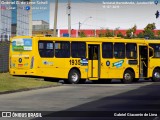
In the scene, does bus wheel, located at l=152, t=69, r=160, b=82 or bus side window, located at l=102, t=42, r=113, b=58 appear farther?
bus wheel, located at l=152, t=69, r=160, b=82

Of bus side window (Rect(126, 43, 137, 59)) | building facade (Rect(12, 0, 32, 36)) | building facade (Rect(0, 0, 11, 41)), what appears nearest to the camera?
bus side window (Rect(126, 43, 137, 59))

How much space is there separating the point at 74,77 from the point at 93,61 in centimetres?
178

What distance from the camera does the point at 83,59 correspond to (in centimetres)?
3180

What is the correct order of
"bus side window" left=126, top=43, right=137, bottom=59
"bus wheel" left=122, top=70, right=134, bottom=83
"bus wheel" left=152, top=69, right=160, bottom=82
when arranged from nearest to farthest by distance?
"bus wheel" left=122, top=70, right=134, bottom=83 → "bus side window" left=126, top=43, right=137, bottom=59 → "bus wheel" left=152, top=69, right=160, bottom=82

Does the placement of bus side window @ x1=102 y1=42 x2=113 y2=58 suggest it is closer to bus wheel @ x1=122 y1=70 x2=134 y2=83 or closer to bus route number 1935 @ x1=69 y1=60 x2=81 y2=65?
bus wheel @ x1=122 y1=70 x2=134 y2=83

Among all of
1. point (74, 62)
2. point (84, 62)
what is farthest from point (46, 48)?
point (84, 62)

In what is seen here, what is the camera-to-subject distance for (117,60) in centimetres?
3297

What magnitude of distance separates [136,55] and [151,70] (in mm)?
1746

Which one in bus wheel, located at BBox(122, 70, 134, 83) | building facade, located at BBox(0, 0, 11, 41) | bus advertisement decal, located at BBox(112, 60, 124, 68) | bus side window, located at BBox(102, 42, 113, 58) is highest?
building facade, located at BBox(0, 0, 11, 41)

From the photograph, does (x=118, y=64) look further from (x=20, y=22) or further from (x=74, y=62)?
(x=20, y=22)

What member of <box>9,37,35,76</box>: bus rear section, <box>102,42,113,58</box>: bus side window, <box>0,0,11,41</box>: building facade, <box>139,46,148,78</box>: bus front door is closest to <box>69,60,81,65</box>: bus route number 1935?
<box>102,42,113,58</box>: bus side window

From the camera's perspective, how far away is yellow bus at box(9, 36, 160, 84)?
30.6 meters

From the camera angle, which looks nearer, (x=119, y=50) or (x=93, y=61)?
(x=93, y=61)

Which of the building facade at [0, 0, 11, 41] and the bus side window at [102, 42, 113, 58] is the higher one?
the building facade at [0, 0, 11, 41]
